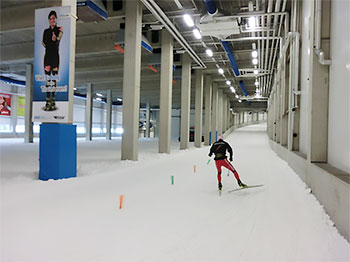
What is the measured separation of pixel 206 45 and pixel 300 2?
7.67 m

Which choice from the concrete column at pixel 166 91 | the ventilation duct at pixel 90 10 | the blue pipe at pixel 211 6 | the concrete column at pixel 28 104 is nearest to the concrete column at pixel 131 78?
the ventilation duct at pixel 90 10

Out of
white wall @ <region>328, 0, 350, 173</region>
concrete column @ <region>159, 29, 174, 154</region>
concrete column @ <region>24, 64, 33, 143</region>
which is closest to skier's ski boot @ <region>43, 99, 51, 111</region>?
white wall @ <region>328, 0, 350, 173</region>

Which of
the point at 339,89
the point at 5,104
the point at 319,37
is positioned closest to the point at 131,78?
the point at 319,37

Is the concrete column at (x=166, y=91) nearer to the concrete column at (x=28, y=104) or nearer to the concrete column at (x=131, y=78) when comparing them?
the concrete column at (x=131, y=78)

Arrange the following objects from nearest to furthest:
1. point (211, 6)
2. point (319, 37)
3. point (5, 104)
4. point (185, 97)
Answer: point (319, 37)
point (211, 6)
point (185, 97)
point (5, 104)

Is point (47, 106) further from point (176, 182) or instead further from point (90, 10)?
point (90, 10)

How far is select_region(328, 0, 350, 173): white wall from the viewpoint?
179 inches

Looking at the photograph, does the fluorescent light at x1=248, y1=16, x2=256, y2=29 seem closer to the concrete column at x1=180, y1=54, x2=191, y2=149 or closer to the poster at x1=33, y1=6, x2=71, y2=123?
the concrete column at x1=180, y1=54, x2=191, y2=149

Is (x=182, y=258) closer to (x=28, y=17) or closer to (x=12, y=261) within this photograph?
(x=12, y=261)

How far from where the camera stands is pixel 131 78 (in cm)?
1129

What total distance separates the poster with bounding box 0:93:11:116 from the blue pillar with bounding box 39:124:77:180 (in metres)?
24.3

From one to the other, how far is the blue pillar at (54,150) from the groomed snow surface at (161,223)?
0.33 metres

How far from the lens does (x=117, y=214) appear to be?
4363mm

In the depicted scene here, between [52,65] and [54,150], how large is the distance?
2.55 meters
